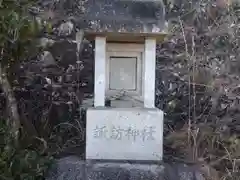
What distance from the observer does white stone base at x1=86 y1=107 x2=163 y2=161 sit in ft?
9.84

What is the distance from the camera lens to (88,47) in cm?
482

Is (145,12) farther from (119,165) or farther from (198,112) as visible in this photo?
(198,112)

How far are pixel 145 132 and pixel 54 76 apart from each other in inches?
80.3

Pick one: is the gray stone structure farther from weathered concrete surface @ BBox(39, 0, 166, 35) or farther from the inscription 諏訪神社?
the inscription 諏訪神社

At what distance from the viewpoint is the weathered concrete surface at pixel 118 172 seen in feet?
9.30

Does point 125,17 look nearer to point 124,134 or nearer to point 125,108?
point 125,108

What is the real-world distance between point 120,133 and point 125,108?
0.65 feet

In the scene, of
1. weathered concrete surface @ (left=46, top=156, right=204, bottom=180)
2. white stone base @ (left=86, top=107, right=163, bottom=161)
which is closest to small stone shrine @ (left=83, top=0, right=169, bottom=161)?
white stone base @ (left=86, top=107, right=163, bottom=161)

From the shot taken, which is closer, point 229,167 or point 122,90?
point 122,90

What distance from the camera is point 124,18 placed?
2.92 metres

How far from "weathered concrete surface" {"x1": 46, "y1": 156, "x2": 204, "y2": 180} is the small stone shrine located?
133 millimetres

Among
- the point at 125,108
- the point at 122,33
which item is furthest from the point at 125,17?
the point at 125,108

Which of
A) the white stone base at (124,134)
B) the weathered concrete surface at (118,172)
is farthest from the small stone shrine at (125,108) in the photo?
the weathered concrete surface at (118,172)

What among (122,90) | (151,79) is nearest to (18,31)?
(122,90)
